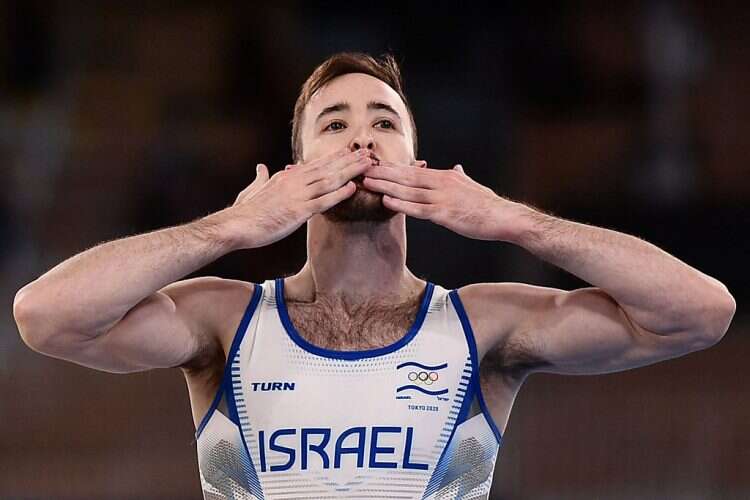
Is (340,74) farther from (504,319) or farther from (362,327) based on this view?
(504,319)

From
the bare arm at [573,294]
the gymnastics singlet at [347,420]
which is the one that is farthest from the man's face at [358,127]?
the gymnastics singlet at [347,420]

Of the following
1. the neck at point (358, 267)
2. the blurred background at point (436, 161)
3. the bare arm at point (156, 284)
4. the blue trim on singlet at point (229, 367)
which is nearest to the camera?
the bare arm at point (156, 284)

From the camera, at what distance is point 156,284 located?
272 cm

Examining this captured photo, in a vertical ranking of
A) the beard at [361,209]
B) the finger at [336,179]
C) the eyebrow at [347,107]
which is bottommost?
the beard at [361,209]

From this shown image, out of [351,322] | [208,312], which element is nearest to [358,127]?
[351,322]

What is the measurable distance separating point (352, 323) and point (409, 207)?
15.2 inches

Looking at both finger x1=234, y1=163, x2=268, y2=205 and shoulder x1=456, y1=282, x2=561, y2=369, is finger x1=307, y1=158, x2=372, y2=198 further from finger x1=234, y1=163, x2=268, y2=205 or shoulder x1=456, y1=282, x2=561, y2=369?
shoulder x1=456, y1=282, x2=561, y2=369

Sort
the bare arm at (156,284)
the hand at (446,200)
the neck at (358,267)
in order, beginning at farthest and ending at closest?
the neck at (358,267) → the hand at (446,200) → the bare arm at (156,284)

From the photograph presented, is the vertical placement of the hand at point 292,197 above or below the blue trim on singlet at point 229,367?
above

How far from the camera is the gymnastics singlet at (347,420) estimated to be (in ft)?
9.59

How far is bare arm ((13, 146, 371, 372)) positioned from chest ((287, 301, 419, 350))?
243 mm

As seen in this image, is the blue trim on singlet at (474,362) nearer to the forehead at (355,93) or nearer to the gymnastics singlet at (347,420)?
the gymnastics singlet at (347,420)

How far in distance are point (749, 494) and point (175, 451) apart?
2788 millimetres

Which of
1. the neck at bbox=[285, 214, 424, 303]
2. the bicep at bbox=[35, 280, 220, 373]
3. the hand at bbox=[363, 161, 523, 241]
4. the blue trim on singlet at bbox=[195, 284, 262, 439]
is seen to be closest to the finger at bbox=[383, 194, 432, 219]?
the hand at bbox=[363, 161, 523, 241]
